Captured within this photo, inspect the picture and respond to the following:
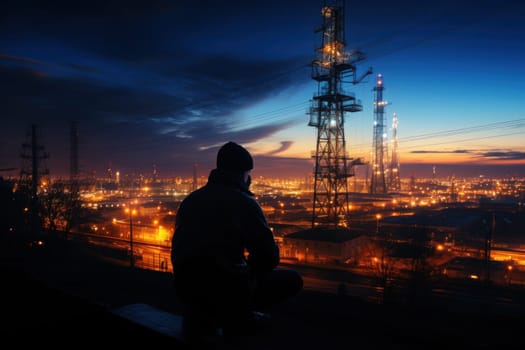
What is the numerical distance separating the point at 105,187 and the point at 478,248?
154m

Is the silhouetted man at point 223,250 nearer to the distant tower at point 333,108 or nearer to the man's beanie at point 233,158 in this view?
the man's beanie at point 233,158

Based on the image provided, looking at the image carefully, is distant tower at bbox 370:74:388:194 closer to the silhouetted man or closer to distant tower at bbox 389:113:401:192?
distant tower at bbox 389:113:401:192

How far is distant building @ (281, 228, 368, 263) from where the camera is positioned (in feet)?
86.6

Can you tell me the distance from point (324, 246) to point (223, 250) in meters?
26.4

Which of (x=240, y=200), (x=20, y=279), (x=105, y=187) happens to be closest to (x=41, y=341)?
(x=240, y=200)

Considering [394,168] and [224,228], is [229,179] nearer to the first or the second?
[224,228]

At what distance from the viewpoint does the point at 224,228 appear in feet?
5.79

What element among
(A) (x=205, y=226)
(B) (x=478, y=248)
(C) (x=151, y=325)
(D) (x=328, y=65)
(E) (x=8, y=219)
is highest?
(D) (x=328, y=65)

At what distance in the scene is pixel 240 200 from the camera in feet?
5.98

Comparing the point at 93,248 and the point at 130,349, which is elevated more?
the point at 130,349

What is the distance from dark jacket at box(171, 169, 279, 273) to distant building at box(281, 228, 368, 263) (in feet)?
84.2

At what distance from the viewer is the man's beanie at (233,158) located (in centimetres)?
203

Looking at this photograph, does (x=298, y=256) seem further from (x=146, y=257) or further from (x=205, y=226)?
(x=205, y=226)

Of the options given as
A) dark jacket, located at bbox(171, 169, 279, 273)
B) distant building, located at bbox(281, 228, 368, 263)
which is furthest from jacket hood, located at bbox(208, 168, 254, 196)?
distant building, located at bbox(281, 228, 368, 263)
